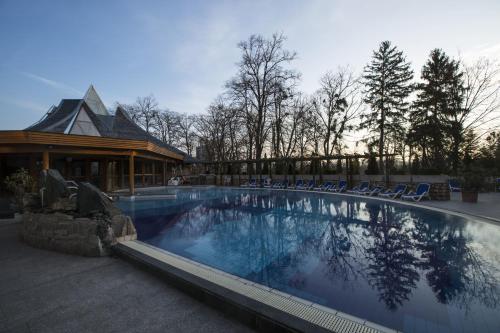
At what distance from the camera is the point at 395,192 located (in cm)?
1357

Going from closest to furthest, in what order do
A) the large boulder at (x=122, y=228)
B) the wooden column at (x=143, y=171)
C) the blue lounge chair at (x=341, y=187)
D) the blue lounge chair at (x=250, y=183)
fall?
the large boulder at (x=122, y=228)
the blue lounge chair at (x=341, y=187)
the wooden column at (x=143, y=171)
the blue lounge chair at (x=250, y=183)

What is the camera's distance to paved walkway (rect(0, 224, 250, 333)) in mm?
2381

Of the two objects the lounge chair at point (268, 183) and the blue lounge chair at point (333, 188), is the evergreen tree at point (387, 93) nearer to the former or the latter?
the blue lounge chair at point (333, 188)

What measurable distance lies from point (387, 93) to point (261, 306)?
27.0 metres

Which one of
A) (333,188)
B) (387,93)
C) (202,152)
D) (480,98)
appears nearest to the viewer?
(333,188)

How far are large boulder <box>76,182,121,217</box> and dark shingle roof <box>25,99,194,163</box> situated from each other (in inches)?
527

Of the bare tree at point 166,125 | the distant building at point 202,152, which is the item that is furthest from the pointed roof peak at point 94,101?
the distant building at point 202,152

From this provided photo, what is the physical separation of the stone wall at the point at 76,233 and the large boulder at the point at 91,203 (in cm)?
17

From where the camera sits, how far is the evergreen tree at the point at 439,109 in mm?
22078

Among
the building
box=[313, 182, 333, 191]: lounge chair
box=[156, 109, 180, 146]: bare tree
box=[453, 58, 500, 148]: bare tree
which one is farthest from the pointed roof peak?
box=[453, 58, 500, 148]: bare tree

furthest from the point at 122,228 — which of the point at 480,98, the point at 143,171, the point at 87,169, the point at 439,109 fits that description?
the point at 480,98

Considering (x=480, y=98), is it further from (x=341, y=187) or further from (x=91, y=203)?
(x=91, y=203)

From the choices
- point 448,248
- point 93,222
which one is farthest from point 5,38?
point 448,248

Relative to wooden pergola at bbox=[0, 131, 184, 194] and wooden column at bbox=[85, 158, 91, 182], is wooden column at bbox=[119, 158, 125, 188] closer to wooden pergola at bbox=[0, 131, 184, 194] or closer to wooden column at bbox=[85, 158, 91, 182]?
wooden pergola at bbox=[0, 131, 184, 194]
